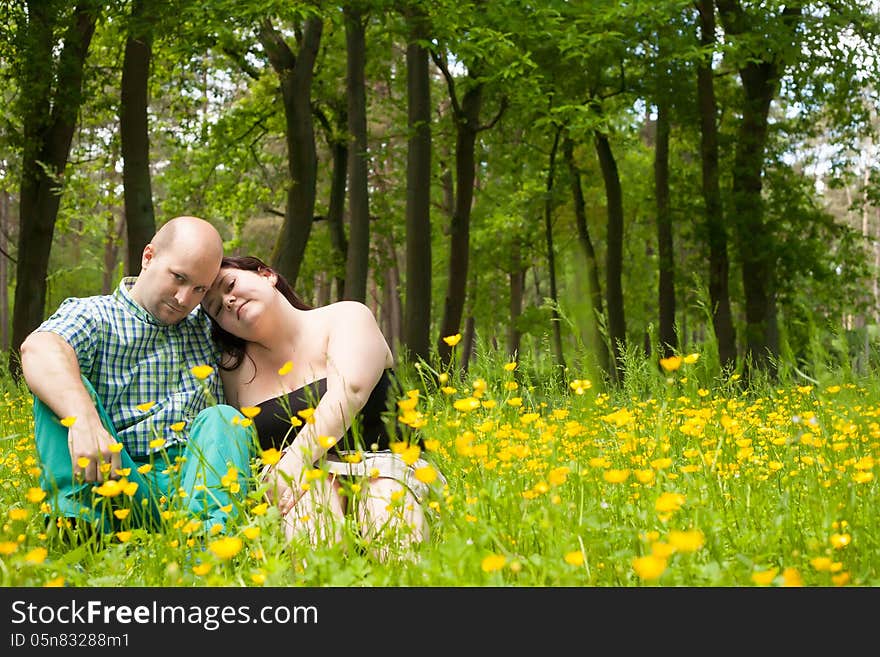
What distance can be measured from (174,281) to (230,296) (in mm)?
226

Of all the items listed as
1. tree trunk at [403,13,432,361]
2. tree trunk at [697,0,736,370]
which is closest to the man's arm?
tree trunk at [403,13,432,361]

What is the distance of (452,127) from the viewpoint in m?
18.5

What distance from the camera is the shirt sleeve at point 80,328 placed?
3.42 metres

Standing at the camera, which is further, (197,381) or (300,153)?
(300,153)

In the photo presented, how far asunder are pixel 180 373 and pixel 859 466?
241 centimetres

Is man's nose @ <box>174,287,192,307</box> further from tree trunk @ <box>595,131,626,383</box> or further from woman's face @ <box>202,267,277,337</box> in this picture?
tree trunk @ <box>595,131,626,383</box>

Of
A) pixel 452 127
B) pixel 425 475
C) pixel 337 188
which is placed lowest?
pixel 425 475

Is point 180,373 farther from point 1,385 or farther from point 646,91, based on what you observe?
point 646,91

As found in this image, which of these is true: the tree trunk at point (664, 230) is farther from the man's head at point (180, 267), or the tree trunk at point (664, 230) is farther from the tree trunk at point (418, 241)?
the man's head at point (180, 267)

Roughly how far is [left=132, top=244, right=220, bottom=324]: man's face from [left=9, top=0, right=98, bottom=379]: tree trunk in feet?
27.6

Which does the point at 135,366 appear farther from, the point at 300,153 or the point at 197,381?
the point at 300,153

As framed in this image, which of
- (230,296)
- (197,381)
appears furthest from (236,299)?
(197,381)

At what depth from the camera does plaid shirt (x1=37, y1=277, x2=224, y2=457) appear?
3.54 metres
